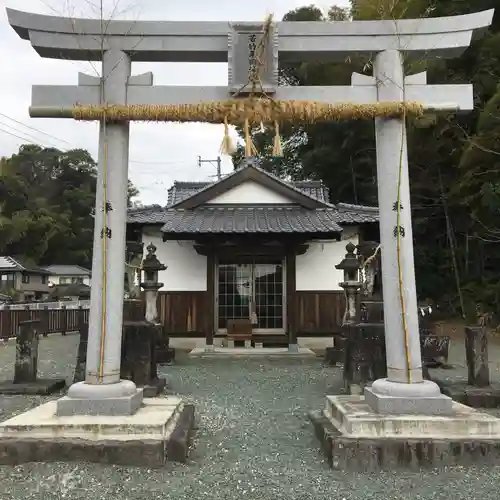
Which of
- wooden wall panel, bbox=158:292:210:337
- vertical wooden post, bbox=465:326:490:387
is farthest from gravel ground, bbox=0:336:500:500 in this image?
wooden wall panel, bbox=158:292:210:337

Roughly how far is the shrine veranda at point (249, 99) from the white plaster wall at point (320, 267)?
8.07 metres

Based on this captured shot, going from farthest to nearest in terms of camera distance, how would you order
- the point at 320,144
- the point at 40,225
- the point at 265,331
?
the point at 40,225 < the point at 320,144 < the point at 265,331

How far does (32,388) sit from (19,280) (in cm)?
3504

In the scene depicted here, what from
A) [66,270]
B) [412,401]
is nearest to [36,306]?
[412,401]

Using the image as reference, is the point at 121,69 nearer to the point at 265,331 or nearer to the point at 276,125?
the point at 276,125

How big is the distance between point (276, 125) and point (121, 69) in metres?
1.56

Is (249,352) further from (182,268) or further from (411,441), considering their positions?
(411,441)

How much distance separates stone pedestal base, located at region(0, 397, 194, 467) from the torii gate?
534mm

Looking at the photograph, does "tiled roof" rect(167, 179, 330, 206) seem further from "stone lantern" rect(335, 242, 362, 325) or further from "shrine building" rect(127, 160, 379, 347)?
"stone lantern" rect(335, 242, 362, 325)

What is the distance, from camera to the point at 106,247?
454 centimetres

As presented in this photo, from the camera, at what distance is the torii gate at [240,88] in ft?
14.9

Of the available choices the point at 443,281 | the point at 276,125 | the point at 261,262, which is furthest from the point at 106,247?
the point at 443,281

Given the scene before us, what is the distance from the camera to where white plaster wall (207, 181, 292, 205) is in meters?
13.5

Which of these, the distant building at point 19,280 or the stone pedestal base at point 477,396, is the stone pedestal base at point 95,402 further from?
the distant building at point 19,280
